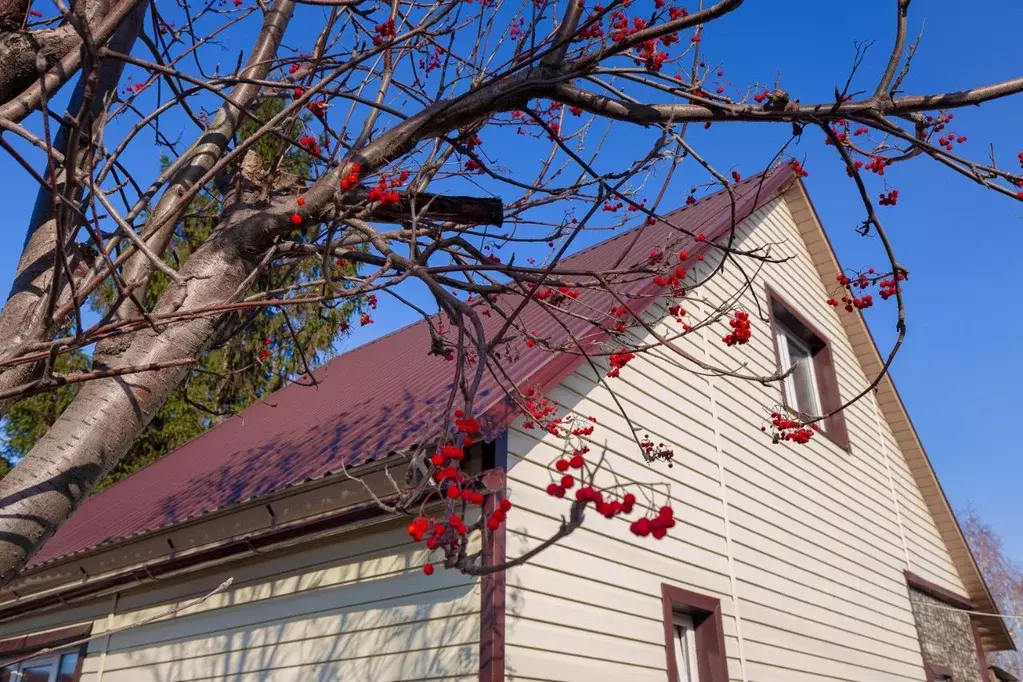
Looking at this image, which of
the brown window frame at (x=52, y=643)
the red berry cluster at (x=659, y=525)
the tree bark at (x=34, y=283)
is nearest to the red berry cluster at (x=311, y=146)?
the tree bark at (x=34, y=283)

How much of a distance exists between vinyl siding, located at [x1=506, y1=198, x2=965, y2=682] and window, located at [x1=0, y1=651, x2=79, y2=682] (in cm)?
483

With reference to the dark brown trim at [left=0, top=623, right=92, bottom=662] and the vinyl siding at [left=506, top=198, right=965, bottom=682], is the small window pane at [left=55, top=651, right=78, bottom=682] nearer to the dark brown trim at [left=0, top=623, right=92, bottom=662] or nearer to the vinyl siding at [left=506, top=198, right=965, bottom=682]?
the dark brown trim at [left=0, top=623, right=92, bottom=662]

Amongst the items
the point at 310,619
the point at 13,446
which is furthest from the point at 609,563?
the point at 13,446

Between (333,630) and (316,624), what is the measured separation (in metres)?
0.19

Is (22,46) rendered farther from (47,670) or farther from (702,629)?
(47,670)

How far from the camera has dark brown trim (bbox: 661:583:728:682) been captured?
5.44 metres

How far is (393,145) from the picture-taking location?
3.39 metres

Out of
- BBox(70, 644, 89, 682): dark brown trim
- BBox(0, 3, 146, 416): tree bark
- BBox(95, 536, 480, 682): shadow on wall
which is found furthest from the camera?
BBox(70, 644, 89, 682): dark brown trim

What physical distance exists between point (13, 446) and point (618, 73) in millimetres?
16306

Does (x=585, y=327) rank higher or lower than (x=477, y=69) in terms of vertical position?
lower

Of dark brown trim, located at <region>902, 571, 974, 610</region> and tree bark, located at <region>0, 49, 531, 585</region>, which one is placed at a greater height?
Answer: dark brown trim, located at <region>902, 571, 974, 610</region>

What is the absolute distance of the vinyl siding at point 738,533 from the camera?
16.0 ft

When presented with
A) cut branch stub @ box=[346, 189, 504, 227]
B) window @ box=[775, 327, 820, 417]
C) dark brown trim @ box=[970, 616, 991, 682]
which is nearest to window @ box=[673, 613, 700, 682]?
cut branch stub @ box=[346, 189, 504, 227]

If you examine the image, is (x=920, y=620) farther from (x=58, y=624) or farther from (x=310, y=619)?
(x=58, y=624)
